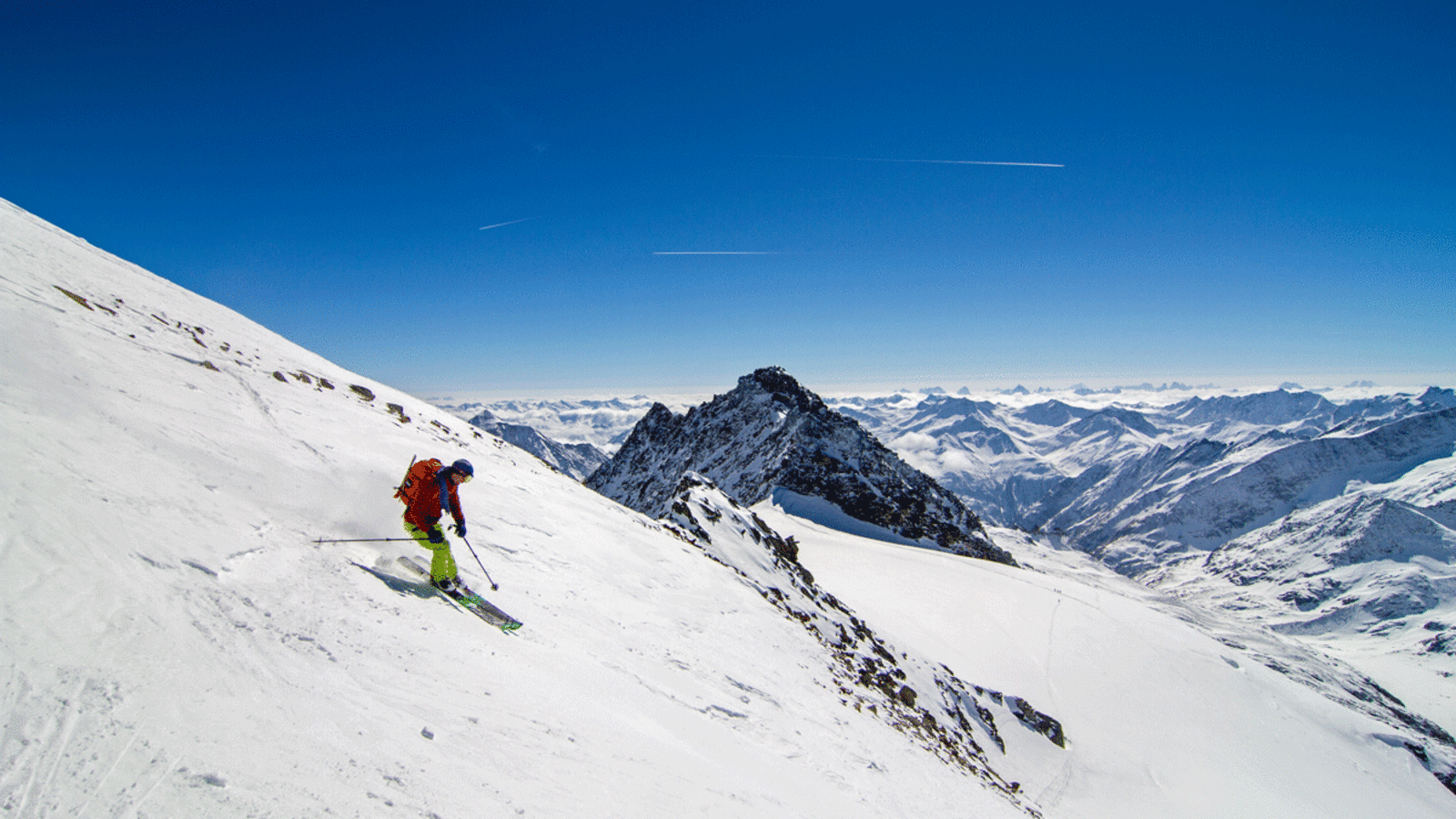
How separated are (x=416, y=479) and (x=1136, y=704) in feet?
120

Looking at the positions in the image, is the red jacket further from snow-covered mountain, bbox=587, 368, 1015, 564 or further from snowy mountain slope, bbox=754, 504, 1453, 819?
snow-covered mountain, bbox=587, 368, 1015, 564

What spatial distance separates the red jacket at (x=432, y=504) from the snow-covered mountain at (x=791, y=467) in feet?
141

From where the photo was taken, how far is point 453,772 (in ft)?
18.3

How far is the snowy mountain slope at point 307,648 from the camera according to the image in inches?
180

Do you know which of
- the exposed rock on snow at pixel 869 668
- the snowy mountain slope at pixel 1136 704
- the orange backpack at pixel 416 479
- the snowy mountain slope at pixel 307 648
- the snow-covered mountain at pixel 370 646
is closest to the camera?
the snowy mountain slope at pixel 307 648

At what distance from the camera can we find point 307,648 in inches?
257

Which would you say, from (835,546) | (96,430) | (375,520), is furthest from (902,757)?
(835,546)

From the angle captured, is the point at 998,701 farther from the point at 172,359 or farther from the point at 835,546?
the point at 172,359

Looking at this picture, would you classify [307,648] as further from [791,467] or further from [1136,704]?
[791,467]

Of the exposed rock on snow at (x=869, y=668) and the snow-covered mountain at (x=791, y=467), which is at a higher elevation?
the snow-covered mountain at (x=791, y=467)

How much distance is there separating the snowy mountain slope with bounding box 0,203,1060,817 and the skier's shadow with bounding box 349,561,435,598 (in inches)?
2.2

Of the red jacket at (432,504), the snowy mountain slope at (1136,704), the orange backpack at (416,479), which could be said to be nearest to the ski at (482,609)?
the red jacket at (432,504)

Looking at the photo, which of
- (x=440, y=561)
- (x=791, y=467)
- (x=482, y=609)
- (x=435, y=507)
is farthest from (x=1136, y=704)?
(x=791, y=467)

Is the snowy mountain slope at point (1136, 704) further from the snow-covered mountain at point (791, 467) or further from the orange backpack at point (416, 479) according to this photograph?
the orange backpack at point (416, 479)
